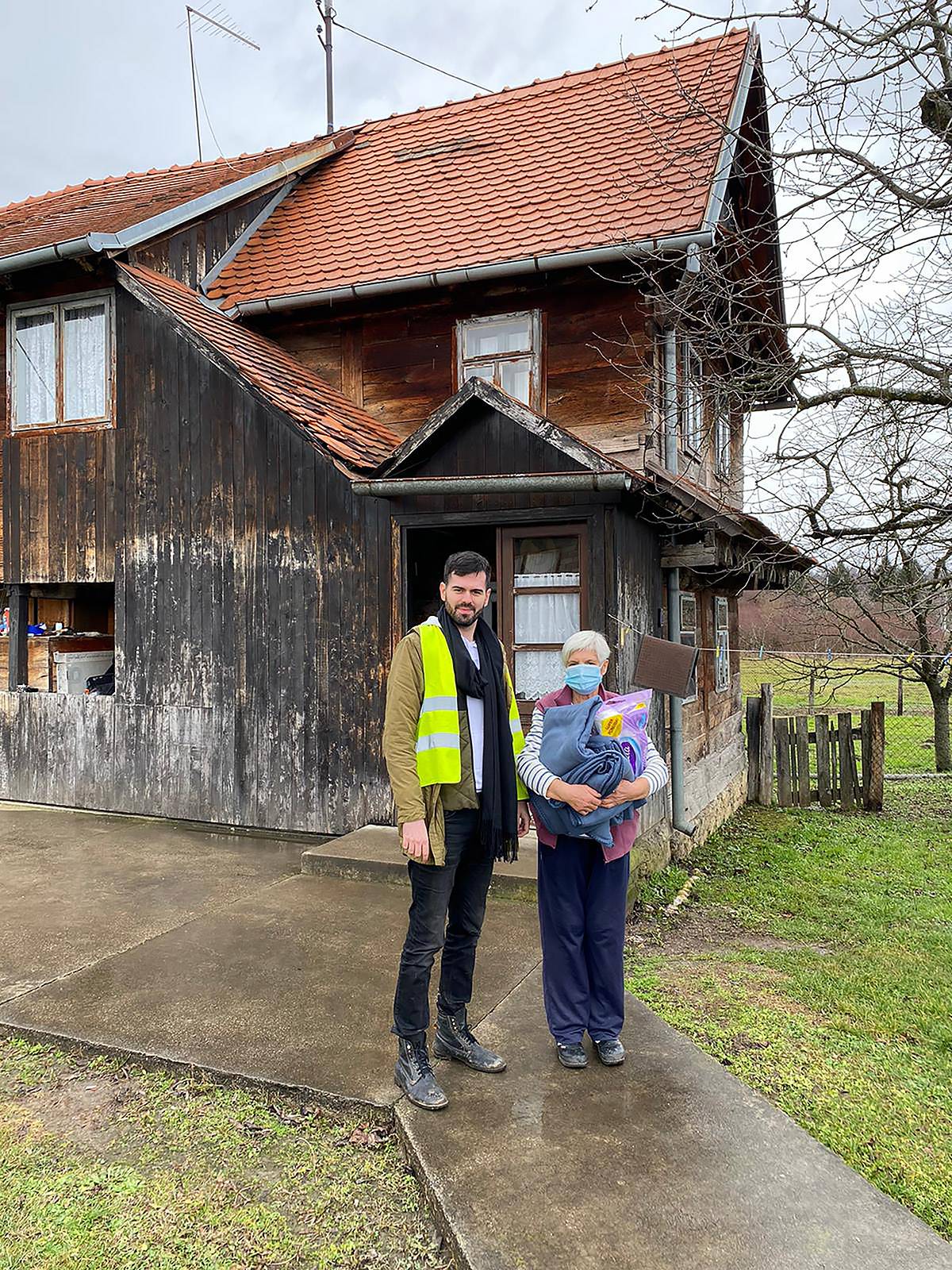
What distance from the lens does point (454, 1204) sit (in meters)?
2.72

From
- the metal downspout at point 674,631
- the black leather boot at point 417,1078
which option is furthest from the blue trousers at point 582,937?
the metal downspout at point 674,631

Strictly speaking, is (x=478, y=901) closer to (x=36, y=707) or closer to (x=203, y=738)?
(x=203, y=738)

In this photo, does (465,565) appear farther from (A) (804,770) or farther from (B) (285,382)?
(A) (804,770)

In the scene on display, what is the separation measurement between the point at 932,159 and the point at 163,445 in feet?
21.5

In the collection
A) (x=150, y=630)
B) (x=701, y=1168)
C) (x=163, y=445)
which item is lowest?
(x=701, y=1168)

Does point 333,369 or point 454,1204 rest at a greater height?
point 333,369

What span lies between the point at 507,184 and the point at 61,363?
5.04 meters

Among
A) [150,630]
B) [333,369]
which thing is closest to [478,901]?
[150,630]

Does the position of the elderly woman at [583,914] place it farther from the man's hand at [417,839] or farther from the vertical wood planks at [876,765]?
the vertical wood planks at [876,765]

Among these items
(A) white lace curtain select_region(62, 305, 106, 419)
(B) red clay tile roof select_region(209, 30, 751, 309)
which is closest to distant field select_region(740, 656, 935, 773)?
(B) red clay tile roof select_region(209, 30, 751, 309)

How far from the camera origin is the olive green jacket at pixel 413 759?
3266mm

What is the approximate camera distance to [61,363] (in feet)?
29.1

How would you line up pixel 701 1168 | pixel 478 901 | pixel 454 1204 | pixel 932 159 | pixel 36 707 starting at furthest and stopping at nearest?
pixel 36 707 → pixel 932 159 → pixel 478 901 → pixel 701 1168 → pixel 454 1204

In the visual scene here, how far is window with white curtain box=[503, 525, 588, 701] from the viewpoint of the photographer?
22.5ft
